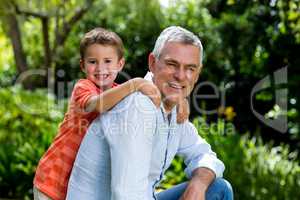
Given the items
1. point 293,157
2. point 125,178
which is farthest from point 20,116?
point 125,178

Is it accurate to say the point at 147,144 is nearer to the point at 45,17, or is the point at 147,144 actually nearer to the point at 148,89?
the point at 148,89

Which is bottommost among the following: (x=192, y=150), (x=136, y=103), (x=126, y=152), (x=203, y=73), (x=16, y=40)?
(x=203, y=73)

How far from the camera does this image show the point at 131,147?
2.24 meters

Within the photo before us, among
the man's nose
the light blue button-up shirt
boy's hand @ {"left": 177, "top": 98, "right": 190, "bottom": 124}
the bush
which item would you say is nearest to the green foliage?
the bush

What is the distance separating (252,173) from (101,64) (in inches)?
139

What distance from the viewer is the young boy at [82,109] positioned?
2.72m

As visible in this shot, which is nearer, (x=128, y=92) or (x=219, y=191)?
(x=128, y=92)

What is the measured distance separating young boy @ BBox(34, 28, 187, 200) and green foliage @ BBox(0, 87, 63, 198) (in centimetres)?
371

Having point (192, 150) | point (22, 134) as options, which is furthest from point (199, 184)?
point (22, 134)

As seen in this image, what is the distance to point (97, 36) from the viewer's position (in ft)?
9.68

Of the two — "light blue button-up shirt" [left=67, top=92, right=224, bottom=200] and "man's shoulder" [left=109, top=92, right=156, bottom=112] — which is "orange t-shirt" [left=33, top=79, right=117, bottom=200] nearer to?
"light blue button-up shirt" [left=67, top=92, right=224, bottom=200]

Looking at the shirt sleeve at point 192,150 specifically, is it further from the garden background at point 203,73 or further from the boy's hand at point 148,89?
the garden background at point 203,73

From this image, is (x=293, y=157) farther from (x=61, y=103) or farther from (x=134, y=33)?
(x=134, y=33)

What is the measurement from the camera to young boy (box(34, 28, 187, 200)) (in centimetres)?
272
